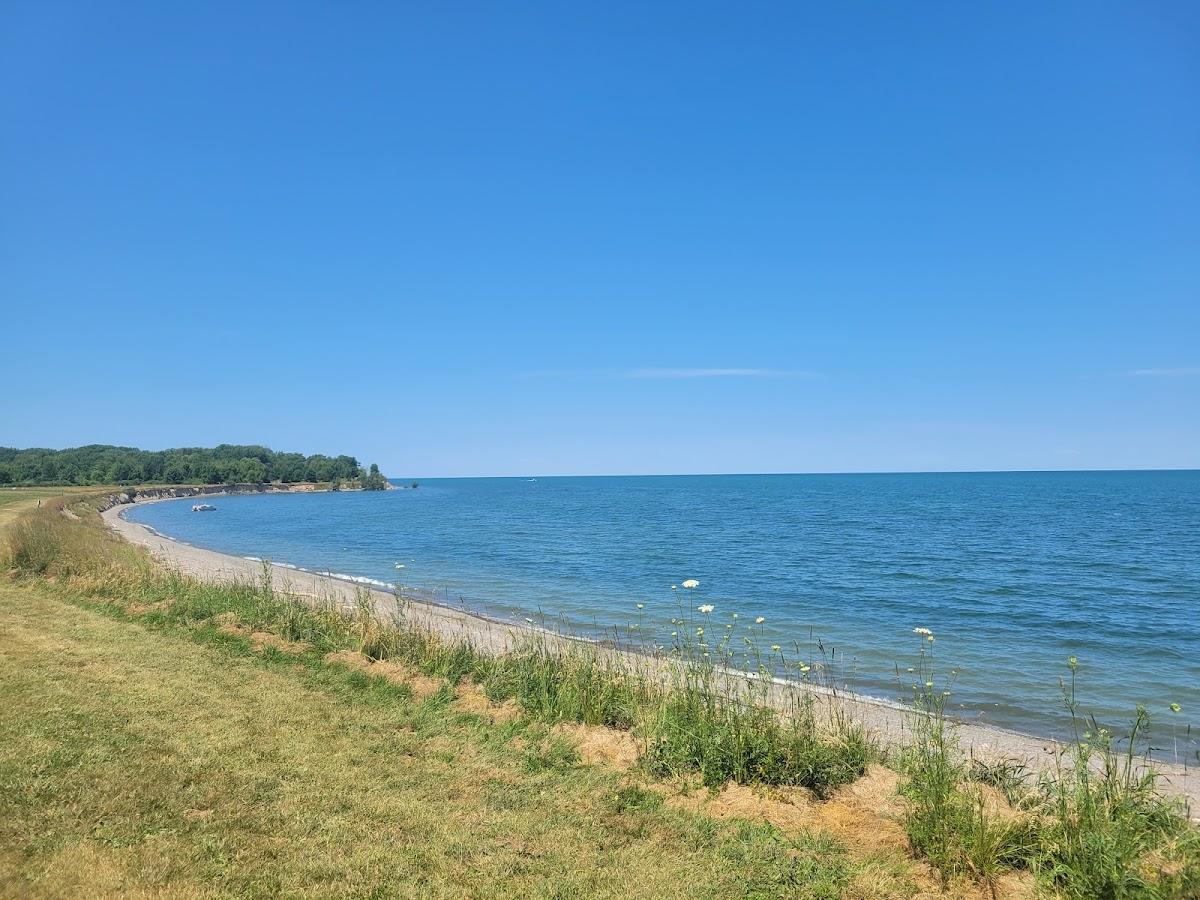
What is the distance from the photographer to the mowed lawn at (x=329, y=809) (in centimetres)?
522

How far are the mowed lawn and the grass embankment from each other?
1.0 inches

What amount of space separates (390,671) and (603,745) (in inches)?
173

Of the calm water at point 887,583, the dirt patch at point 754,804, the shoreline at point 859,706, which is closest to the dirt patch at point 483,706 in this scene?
the shoreline at point 859,706

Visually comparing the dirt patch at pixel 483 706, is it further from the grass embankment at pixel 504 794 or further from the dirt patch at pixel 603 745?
the dirt patch at pixel 603 745

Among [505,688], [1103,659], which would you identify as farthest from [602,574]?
[505,688]

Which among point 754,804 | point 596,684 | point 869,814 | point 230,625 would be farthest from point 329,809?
point 230,625

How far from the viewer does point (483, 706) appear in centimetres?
965

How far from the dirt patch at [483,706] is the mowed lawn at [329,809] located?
19 cm

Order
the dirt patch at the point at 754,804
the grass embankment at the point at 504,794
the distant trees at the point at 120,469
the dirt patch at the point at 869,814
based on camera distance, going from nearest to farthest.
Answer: the grass embankment at the point at 504,794
the dirt patch at the point at 869,814
the dirt patch at the point at 754,804
the distant trees at the point at 120,469

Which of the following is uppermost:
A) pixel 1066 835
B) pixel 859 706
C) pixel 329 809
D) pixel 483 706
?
pixel 1066 835

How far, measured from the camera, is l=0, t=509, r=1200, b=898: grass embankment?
17.1 feet

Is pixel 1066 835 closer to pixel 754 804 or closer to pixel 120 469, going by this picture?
pixel 754 804

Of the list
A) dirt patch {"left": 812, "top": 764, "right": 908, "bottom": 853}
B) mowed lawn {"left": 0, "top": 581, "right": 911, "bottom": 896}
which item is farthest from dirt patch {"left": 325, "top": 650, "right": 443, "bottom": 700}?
dirt patch {"left": 812, "top": 764, "right": 908, "bottom": 853}

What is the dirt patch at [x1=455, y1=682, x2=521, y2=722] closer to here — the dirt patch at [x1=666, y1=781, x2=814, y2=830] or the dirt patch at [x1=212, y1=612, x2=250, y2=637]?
the dirt patch at [x1=666, y1=781, x2=814, y2=830]
